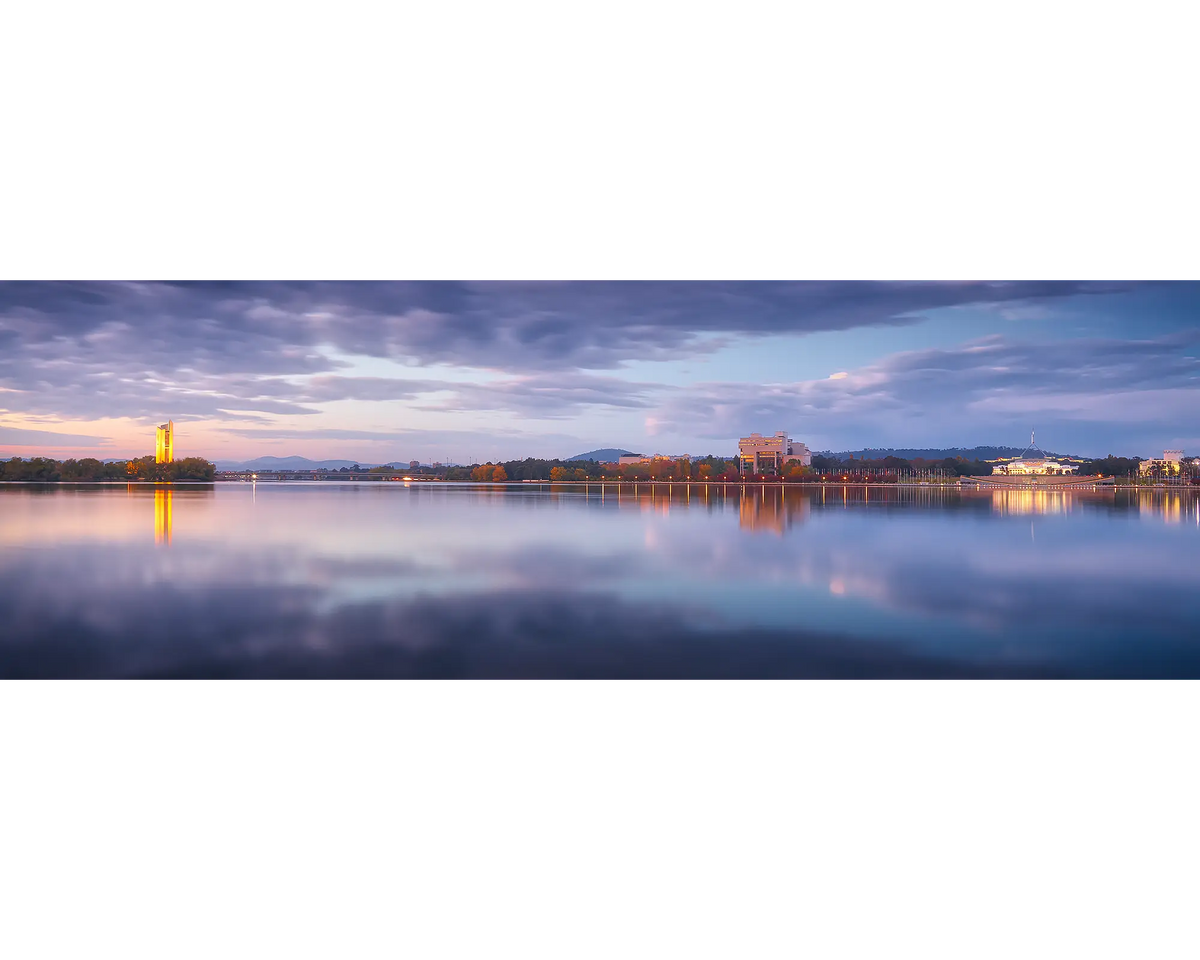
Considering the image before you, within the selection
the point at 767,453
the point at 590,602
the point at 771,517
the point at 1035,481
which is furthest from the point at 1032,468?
the point at 590,602

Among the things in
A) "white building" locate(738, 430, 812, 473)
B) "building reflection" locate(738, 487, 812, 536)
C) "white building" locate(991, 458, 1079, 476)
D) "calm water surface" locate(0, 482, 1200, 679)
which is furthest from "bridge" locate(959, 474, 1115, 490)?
"calm water surface" locate(0, 482, 1200, 679)

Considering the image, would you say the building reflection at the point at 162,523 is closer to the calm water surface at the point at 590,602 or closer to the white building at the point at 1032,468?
the calm water surface at the point at 590,602

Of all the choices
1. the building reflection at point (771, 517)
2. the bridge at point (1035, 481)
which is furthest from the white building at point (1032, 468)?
the building reflection at point (771, 517)

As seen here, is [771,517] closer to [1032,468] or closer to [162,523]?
[162,523]

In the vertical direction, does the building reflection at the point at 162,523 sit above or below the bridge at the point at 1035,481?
below
